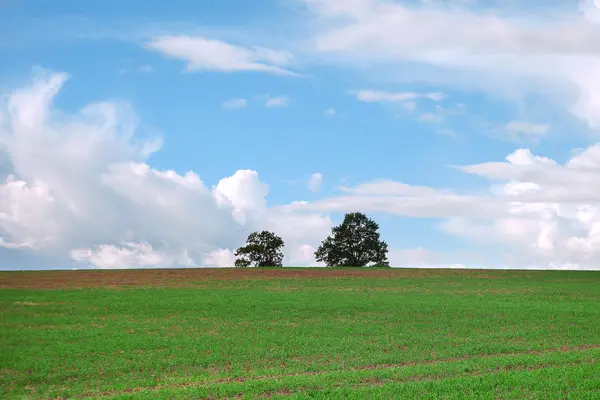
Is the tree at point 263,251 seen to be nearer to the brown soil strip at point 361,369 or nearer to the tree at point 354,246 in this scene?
the tree at point 354,246

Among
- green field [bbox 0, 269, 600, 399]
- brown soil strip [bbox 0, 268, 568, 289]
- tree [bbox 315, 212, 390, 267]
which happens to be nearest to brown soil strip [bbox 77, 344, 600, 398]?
green field [bbox 0, 269, 600, 399]

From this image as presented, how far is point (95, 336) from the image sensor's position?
32.3 metres

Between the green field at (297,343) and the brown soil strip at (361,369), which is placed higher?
the green field at (297,343)

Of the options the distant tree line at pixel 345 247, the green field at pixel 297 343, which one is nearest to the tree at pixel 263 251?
the distant tree line at pixel 345 247

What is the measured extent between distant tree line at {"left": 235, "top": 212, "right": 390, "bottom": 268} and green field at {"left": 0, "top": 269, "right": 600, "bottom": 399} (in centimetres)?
4916

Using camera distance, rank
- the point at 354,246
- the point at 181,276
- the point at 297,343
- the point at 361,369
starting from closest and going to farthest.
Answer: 1. the point at 361,369
2. the point at 297,343
3. the point at 181,276
4. the point at 354,246

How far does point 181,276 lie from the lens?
75625 millimetres

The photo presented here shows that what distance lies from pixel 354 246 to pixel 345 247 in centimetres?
168

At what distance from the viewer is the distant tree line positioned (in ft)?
360

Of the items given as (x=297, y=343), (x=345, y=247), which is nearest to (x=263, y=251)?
(x=345, y=247)

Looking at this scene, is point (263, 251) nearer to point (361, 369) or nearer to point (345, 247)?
point (345, 247)

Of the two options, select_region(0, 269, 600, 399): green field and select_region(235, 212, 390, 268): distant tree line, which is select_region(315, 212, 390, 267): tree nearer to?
select_region(235, 212, 390, 268): distant tree line

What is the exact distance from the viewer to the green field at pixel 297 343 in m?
21.1

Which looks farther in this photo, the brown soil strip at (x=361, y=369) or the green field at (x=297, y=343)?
the brown soil strip at (x=361, y=369)
